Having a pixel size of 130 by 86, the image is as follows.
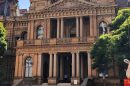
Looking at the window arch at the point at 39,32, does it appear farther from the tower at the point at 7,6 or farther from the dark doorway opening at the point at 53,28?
the tower at the point at 7,6

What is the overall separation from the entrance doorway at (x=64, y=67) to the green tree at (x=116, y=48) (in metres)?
8.97

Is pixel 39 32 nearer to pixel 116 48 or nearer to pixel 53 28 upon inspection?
pixel 53 28

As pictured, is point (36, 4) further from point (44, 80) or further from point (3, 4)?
point (44, 80)

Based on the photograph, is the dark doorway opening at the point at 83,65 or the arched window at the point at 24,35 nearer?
the dark doorway opening at the point at 83,65

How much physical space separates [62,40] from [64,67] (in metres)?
5.18

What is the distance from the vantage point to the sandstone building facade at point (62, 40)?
39078 mm

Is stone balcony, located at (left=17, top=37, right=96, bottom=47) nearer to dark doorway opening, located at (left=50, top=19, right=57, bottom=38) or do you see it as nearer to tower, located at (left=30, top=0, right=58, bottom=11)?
dark doorway opening, located at (left=50, top=19, right=57, bottom=38)

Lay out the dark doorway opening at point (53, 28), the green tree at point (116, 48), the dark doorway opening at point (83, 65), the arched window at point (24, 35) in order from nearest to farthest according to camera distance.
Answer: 1. the green tree at point (116, 48)
2. the dark doorway opening at point (83, 65)
3. the dark doorway opening at point (53, 28)
4. the arched window at point (24, 35)

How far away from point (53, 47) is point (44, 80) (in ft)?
18.1

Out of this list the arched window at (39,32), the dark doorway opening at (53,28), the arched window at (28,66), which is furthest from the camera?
the dark doorway opening at (53,28)

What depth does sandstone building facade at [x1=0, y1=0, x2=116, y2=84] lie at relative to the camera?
39078 millimetres

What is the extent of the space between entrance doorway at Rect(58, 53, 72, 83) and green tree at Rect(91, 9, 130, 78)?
29.4ft

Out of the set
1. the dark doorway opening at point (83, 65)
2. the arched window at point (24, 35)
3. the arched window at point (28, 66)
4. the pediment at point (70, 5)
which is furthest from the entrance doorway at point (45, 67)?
the pediment at point (70, 5)

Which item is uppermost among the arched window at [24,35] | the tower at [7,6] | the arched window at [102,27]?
the tower at [7,6]
